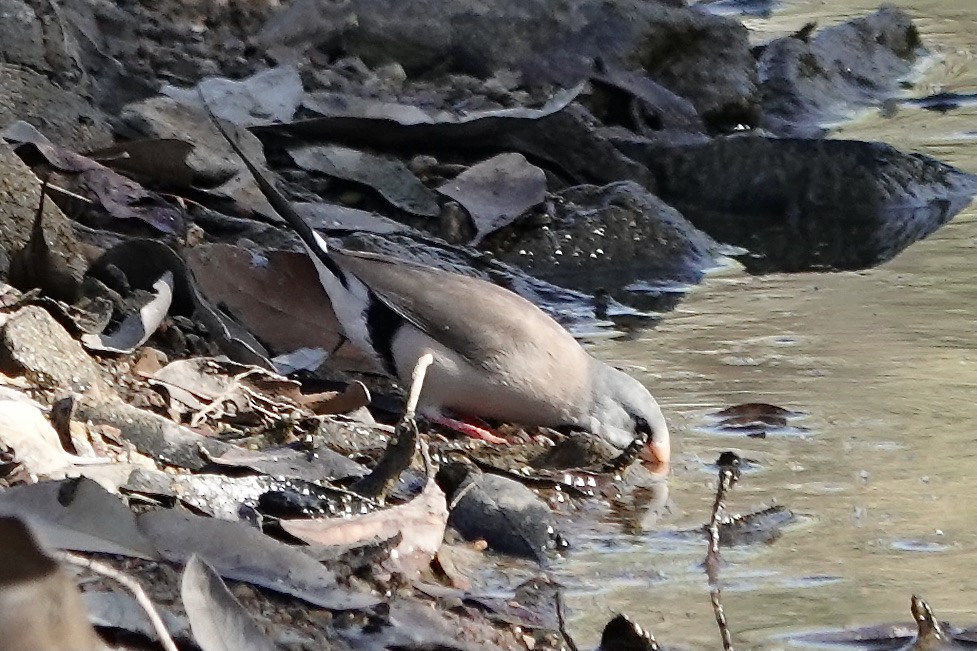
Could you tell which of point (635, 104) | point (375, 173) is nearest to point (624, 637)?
point (375, 173)

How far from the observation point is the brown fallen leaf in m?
1.77

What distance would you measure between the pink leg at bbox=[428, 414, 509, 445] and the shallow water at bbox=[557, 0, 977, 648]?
0.49 metres

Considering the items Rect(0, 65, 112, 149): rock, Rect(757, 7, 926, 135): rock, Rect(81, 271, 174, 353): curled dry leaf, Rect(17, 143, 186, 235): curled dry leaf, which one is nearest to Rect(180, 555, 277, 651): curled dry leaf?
Rect(81, 271, 174, 353): curled dry leaf

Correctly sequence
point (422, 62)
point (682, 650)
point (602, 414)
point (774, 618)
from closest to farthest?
1. point (682, 650)
2. point (774, 618)
3. point (602, 414)
4. point (422, 62)

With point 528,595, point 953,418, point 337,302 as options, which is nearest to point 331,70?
point 337,302

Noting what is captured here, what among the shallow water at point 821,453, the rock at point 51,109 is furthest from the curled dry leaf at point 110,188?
the shallow water at point 821,453

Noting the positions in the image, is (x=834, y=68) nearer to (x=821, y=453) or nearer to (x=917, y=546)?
(x=821, y=453)

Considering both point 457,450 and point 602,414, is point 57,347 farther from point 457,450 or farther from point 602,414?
point 602,414

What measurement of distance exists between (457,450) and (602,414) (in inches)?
23.3

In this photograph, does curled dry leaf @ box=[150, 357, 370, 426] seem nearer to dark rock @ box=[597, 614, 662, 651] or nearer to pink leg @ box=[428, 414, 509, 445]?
pink leg @ box=[428, 414, 509, 445]

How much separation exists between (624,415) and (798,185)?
3.86 meters

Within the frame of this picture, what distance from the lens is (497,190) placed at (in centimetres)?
688

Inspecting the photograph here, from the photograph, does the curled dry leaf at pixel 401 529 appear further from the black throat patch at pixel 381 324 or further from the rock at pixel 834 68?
the rock at pixel 834 68

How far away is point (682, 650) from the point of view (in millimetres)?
3035
